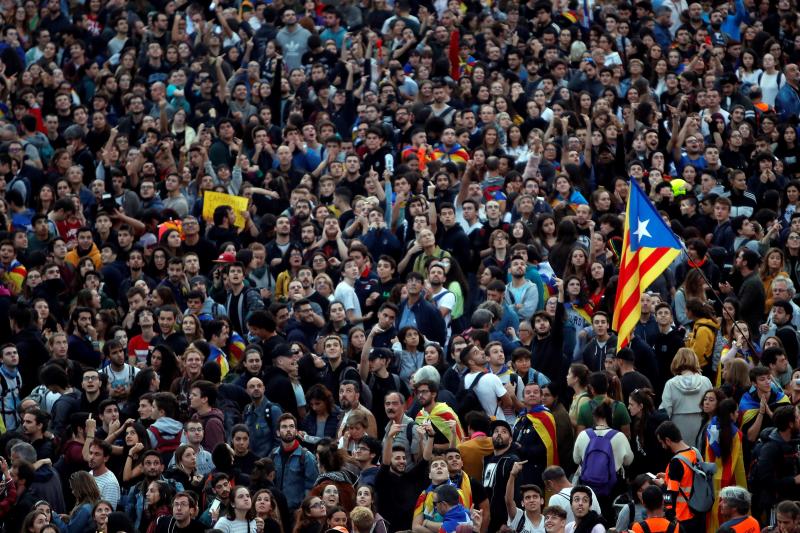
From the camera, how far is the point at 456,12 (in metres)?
26.9

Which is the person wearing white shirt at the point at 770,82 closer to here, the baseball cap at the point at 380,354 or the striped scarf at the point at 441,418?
the baseball cap at the point at 380,354

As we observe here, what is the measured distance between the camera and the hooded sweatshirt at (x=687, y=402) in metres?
15.2

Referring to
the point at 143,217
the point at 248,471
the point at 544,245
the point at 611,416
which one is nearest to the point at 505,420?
the point at 611,416

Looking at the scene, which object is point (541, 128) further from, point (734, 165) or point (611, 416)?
point (611, 416)

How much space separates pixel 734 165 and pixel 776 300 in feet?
16.0

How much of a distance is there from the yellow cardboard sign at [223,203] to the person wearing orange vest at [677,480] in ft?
25.0

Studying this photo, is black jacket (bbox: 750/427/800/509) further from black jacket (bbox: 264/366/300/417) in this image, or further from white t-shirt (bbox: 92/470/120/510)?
white t-shirt (bbox: 92/470/120/510)

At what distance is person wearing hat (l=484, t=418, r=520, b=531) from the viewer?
1443cm

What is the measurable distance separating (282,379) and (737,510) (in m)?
4.79

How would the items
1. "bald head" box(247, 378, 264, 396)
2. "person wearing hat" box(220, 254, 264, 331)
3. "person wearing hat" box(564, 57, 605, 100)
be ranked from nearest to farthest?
1. "bald head" box(247, 378, 264, 396)
2. "person wearing hat" box(220, 254, 264, 331)
3. "person wearing hat" box(564, 57, 605, 100)

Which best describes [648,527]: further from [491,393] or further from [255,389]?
[255,389]

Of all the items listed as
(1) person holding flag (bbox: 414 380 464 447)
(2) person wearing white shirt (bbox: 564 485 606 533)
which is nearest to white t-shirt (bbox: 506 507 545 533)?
(2) person wearing white shirt (bbox: 564 485 606 533)

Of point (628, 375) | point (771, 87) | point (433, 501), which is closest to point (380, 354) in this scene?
point (628, 375)

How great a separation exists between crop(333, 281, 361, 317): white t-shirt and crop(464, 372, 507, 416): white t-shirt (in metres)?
2.61
